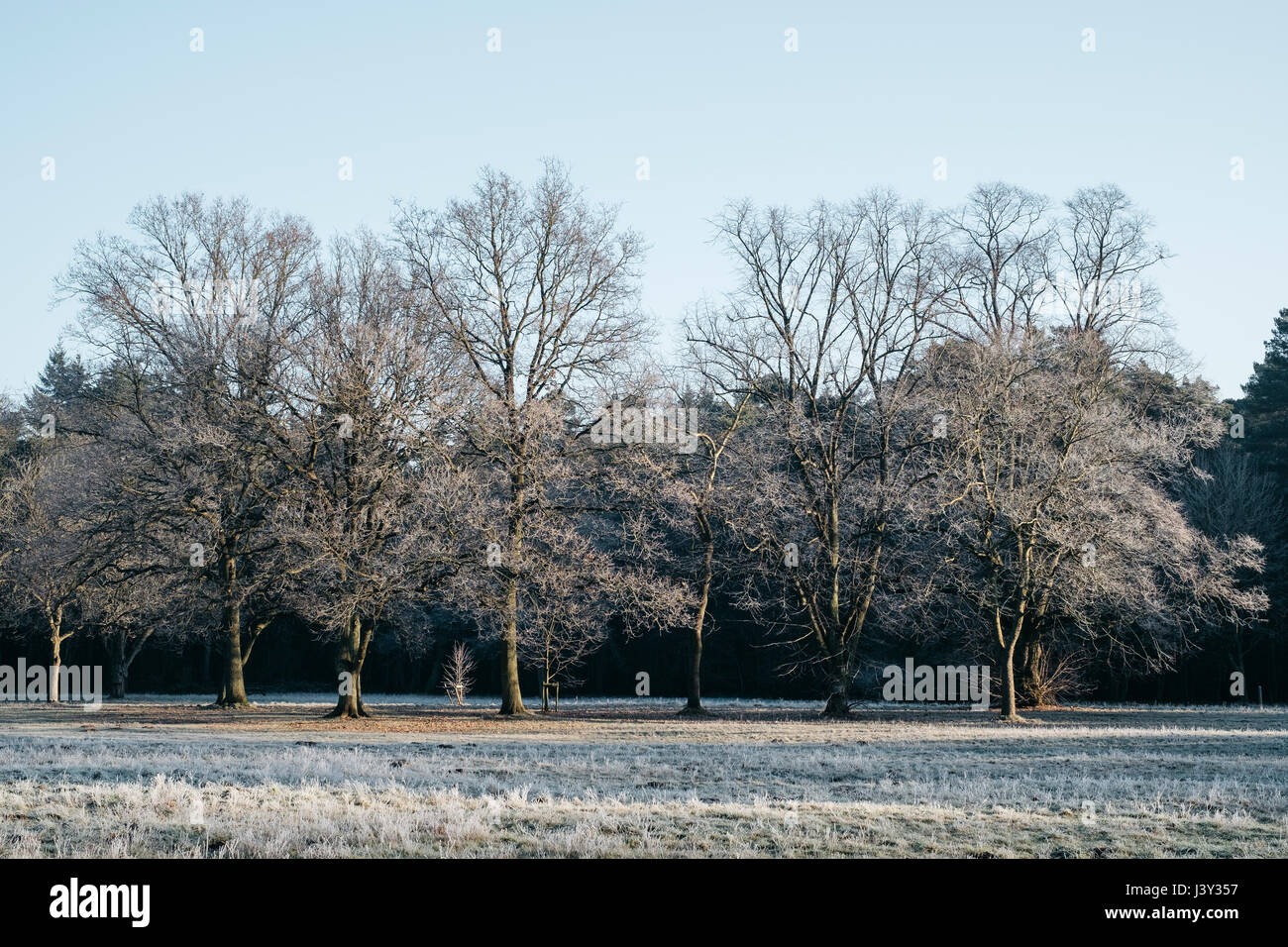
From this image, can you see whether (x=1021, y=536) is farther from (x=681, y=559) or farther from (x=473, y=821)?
(x=473, y=821)

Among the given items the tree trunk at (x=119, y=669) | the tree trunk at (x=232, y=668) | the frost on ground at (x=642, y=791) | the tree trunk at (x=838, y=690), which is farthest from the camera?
the tree trunk at (x=119, y=669)

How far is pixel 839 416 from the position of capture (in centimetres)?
3253

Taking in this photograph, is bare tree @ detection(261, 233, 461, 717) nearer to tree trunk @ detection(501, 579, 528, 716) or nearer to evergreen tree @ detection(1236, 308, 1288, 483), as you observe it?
tree trunk @ detection(501, 579, 528, 716)

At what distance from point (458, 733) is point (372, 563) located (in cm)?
456

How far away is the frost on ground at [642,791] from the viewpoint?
960 cm

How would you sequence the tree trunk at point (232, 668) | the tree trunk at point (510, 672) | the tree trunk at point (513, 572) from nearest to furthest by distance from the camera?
the tree trunk at point (513, 572), the tree trunk at point (510, 672), the tree trunk at point (232, 668)

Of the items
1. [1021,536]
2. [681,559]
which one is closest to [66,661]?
[681,559]

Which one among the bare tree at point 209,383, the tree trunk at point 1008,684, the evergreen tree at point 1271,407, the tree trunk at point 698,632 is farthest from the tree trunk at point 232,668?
the evergreen tree at point 1271,407

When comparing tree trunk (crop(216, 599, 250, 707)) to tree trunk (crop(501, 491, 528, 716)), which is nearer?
tree trunk (crop(501, 491, 528, 716))

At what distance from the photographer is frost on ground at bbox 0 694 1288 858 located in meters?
9.60

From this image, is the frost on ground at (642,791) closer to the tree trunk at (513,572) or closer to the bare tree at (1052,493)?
the tree trunk at (513,572)

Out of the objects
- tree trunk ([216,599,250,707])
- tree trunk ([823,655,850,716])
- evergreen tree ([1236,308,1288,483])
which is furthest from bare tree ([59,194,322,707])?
evergreen tree ([1236,308,1288,483])

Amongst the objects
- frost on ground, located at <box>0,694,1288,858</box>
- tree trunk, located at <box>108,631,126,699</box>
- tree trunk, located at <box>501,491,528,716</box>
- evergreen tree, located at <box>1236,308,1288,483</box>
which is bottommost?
tree trunk, located at <box>108,631,126,699</box>

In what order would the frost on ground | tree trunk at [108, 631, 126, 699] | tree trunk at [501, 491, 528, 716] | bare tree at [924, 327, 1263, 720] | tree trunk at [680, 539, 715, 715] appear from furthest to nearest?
tree trunk at [108, 631, 126, 699]
tree trunk at [680, 539, 715, 715]
bare tree at [924, 327, 1263, 720]
tree trunk at [501, 491, 528, 716]
the frost on ground
